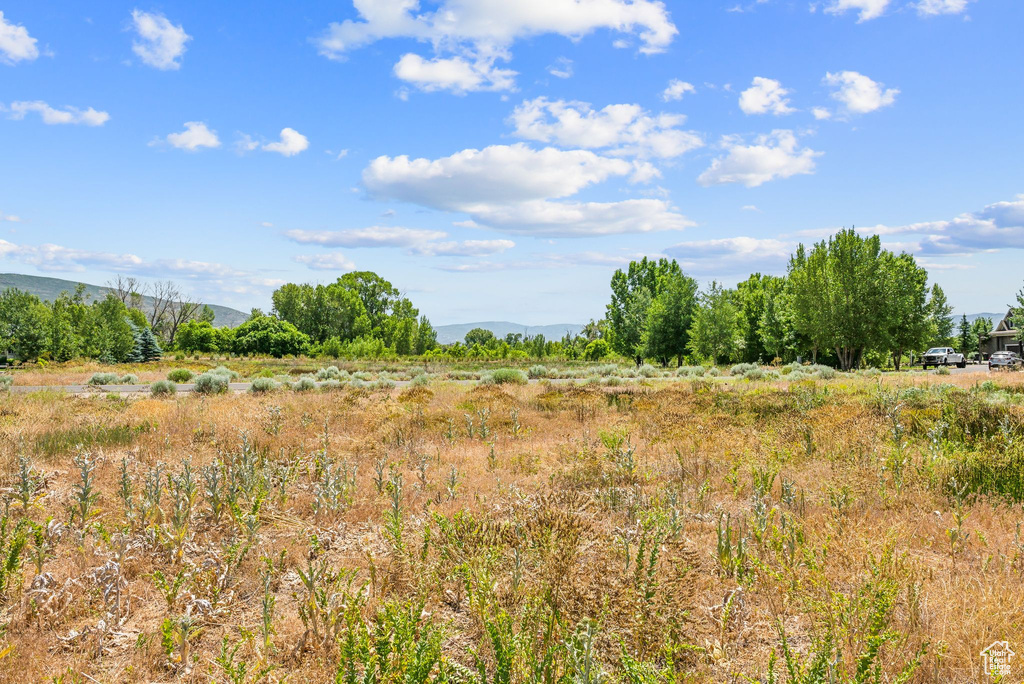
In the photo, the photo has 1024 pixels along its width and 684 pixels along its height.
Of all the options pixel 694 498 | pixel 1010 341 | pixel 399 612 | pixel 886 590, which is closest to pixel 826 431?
pixel 694 498

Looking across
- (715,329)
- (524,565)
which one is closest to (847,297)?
(715,329)

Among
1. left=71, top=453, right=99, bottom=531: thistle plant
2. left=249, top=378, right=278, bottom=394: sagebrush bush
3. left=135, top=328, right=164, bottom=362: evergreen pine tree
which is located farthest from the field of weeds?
left=135, top=328, right=164, bottom=362: evergreen pine tree

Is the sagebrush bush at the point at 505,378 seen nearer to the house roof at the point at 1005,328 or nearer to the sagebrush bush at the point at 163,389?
the sagebrush bush at the point at 163,389

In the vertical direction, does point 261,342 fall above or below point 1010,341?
below

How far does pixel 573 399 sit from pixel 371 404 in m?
5.34

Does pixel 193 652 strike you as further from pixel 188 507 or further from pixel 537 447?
pixel 537 447

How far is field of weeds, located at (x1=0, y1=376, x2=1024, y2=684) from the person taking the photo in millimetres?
3002

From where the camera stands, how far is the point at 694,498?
19.4 ft

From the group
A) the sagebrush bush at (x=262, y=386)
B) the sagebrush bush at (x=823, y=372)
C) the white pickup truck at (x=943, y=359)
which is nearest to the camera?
the sagebrush bush at (x=262, y=386)

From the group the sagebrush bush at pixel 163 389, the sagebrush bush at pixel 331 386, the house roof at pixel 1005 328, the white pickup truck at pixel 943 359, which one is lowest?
the sagebrush bush at pixel 163 389

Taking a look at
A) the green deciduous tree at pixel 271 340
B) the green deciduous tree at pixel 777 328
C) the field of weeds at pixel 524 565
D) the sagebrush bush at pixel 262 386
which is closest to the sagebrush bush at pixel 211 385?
the sagebrush bush at pixel 262 386

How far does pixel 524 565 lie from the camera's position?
13.2 feet

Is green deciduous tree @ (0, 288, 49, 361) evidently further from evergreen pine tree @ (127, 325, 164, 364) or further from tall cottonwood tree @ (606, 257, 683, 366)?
tall cottonwood tree @ (606, 257, 683, 366)

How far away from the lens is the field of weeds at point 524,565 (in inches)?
118
